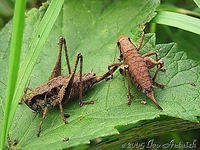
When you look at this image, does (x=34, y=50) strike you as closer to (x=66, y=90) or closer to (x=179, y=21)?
(x=66, y=90)

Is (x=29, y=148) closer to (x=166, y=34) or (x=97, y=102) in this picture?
(x=97, y=102)

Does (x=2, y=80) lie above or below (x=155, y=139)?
above

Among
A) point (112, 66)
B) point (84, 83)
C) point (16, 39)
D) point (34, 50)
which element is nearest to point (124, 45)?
point (112, 66)

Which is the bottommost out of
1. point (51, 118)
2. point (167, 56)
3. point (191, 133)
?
point (191, 133)

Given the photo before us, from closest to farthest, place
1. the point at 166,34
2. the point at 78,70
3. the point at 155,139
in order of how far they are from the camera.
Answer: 1. the point at 78,70
2. the point at 155,139
3. the point at 166,34

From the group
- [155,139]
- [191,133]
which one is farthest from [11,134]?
[191,133]

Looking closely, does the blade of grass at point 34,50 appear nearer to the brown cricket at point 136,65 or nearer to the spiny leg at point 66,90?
the spiny leg at point 66,90

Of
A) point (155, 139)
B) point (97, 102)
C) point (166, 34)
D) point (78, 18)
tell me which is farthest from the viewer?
point (166, 34)
